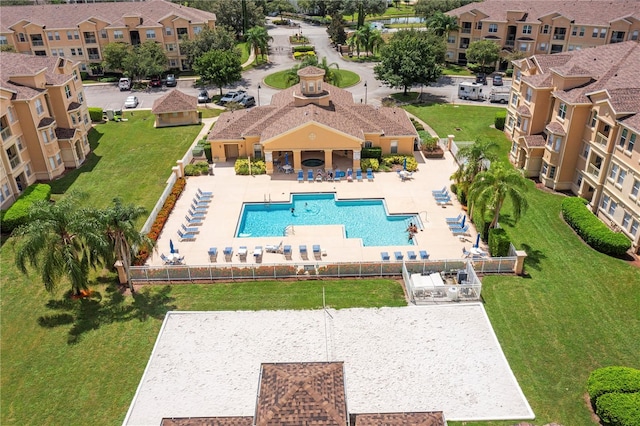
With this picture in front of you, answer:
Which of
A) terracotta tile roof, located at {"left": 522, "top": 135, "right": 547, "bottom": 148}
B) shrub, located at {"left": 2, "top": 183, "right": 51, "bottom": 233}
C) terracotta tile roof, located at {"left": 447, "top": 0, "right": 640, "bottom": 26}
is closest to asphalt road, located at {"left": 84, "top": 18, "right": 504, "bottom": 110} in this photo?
terracotta tile roof, located at {"left": 447, "top": 0, "right": 640, "bottom": 26}

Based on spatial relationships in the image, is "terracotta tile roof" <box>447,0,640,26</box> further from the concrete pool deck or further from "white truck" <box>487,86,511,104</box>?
the concrete pool deck

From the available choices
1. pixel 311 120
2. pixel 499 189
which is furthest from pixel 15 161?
pixel 499 189

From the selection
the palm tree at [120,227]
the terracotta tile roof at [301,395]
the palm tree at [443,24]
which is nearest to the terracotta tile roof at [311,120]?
the palm tree at [120,227]

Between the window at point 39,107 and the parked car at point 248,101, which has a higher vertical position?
the window at point 39,107

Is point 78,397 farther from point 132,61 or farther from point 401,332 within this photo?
point 132,61

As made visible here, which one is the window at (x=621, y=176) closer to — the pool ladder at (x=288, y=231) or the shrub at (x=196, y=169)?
the pool ladder at (x=288, y=231)

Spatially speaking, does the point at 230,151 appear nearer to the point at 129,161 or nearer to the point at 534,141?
the point at 129,161
